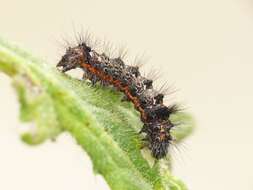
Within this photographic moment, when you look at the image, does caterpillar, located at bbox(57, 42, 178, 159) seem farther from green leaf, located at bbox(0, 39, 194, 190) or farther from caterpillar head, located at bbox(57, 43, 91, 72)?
green leaf, located at bbox(0, 39, 194, 190)

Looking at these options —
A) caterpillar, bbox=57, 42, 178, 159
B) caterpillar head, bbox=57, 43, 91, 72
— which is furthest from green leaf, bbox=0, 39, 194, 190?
caterpillar head, bbox=57, 43, 91, 72

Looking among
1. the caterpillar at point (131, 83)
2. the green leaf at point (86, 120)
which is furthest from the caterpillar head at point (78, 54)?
the green leaf at point (86, 120)

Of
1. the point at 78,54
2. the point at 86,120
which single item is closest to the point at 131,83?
the point at 78,54

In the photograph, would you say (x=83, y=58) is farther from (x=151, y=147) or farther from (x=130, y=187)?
(x=130, y=187)

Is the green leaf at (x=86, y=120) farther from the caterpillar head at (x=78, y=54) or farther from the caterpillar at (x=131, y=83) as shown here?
the caterpillar head at (x=78, y=54)

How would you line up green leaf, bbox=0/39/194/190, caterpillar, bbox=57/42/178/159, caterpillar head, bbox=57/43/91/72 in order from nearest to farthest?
green leaf, bbox=0/39/194/190 → caterpillar, bbox=57/42/178/159 → caterpillar head, bbox=57/43/91/72

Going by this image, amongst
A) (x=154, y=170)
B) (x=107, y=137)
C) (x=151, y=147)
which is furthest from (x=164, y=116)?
(x=107, y=137)
